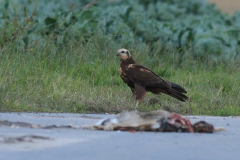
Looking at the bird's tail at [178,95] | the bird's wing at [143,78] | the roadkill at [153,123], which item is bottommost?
the bird's tail at [178,95]

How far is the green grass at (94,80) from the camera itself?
687 centimetres

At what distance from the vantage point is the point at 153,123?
437 cm

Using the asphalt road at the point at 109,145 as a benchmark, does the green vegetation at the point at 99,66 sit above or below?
below

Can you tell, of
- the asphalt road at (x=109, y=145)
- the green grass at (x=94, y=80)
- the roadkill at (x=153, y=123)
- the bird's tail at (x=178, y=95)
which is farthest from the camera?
the bird's tail at (x=178, y=95)

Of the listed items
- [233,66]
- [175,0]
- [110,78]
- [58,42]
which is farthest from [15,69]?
[175,0]

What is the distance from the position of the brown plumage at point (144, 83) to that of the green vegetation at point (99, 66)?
155 millimetres

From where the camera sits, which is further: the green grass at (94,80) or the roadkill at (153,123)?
the green grass at (94,80)

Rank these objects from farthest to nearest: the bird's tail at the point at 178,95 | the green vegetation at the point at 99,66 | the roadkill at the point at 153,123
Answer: the bird's tail at the point at 178,95
the green vegetation at the point at 99,66
the roadkill at the point at 153,123

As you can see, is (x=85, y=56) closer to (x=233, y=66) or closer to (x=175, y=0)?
(x=233, y=66)

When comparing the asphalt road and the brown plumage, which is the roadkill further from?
the brown plumage

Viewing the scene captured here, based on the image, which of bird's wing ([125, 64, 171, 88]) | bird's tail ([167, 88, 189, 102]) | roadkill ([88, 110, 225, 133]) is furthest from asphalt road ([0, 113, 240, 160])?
bird's wing ([125, 64, 171, 88])

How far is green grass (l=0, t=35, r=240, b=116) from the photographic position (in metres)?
6.87

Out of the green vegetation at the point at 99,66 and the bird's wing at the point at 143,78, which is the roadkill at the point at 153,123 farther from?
the bird's wing at the point at 143,78

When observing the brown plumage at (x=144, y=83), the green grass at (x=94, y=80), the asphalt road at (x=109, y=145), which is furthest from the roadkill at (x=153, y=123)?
the brown plumage at (x=144, y=83)
